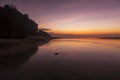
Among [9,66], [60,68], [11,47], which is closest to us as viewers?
[60,68]

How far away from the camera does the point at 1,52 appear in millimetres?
22062

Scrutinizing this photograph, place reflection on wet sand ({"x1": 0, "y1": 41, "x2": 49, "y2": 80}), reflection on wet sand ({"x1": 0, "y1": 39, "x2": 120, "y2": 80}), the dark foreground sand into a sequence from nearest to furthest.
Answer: reflection on wet sand ({"x1": 0, "y1": 39, "x2": 120, "y2": 80}) → reflection on wet sand ({"x1": 0, "y1": 41, "x2": 49, "y2": 80}) → the dark foreground sand

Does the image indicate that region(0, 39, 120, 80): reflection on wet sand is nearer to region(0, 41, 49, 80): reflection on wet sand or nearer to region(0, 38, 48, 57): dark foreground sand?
region(0, 41, 49, 80): reflection on wet sand

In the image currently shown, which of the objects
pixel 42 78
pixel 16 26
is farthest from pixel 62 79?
pixel 16 26

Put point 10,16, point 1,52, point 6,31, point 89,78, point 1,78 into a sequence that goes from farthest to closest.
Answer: point 10,16 < point 6,31 < point 1,52 < point 89,78 < point 1,78

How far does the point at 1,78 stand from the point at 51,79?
4.20m

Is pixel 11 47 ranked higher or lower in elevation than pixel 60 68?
higher

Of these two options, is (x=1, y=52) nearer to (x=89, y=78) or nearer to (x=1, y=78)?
(x=1, y=78)

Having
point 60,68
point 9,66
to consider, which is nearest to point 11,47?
point 9,66

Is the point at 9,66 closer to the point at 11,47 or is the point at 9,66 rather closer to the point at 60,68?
the point at 60,68

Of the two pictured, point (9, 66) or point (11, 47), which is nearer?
point (9, 66)

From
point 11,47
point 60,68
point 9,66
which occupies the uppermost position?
point 11,47

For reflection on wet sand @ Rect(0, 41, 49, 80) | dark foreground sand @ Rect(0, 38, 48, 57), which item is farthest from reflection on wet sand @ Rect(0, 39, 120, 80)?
dark foreground sand @ Rect(0, 38, 48, 57)

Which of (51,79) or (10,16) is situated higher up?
(10,16)
